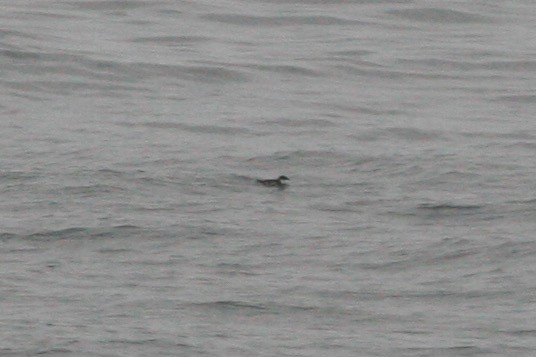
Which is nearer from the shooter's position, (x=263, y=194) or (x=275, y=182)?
(x=263, y=194)

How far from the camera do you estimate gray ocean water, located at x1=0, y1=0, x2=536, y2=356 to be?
8078 mm

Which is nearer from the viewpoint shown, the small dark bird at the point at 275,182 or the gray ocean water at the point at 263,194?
the gray ocean water at the point at 263,194

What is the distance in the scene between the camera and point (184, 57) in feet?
60.2

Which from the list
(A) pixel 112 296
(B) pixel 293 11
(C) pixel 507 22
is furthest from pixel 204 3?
(A) pixel 112 296

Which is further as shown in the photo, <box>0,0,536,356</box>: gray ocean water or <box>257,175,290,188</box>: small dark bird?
<box>257,175,290,188</box>: small dark bird

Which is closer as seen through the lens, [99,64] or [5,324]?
[5,324]

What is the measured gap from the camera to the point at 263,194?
36.7 ft

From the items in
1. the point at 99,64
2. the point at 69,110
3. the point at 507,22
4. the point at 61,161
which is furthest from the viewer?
the point at 507,22

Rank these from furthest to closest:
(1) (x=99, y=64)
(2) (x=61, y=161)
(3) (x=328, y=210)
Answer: (1) (x=99, y=64) < (2) (x=61, y=161) < (3) (x=328, y=210)

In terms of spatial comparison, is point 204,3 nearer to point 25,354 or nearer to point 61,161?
point 61,161

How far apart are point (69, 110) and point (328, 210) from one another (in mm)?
4644

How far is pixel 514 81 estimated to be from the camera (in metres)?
17.5

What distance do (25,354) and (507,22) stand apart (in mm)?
15643

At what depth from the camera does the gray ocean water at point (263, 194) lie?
8.08m
